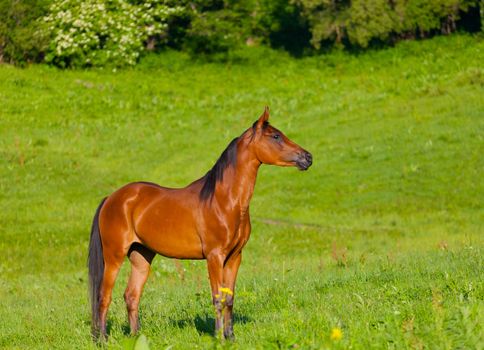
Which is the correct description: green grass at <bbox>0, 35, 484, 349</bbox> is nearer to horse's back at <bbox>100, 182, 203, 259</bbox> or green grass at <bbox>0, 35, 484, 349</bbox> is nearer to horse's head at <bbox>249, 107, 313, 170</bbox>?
horse's back at <bbox>100, 182, 203, 259</bbox>

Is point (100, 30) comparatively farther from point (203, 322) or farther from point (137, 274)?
point (203, 322)

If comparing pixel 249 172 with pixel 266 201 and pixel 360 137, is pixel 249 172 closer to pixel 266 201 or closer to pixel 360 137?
pixel 266 201

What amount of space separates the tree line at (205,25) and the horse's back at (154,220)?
36.9 m

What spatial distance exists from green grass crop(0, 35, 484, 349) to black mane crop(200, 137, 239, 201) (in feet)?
4.97

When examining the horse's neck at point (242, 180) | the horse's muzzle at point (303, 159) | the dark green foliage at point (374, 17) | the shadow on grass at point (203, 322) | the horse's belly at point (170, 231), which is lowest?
the dark green foliage at point (374, 17)

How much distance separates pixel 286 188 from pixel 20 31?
21.7 m

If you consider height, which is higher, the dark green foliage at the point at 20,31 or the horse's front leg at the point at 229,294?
the horse's front leg at the point at 229,294

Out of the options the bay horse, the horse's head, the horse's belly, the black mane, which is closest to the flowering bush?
the bay horse

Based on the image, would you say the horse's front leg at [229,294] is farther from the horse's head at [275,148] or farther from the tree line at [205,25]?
the tree line at [205,25]

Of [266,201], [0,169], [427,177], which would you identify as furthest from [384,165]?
[0,169]

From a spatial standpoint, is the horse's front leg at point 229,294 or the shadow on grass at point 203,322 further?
the shadow on grass at point 203,322

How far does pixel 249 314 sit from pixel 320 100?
31058 mm

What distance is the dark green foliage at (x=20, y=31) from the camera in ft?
156

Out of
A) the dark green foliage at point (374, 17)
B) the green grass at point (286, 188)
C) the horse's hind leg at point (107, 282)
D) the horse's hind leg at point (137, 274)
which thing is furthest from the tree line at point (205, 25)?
the horse's hind leg at point (107, 282)
